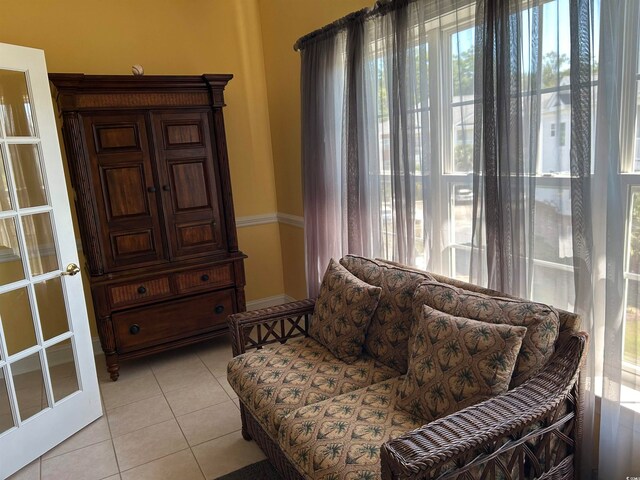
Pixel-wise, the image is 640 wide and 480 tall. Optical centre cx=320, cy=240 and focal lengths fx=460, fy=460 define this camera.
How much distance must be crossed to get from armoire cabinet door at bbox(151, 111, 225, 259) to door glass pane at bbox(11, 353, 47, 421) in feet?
3.76

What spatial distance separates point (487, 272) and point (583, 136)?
0.68 m

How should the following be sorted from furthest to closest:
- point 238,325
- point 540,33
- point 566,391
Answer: point 238,325, point 540,33, point 566,391

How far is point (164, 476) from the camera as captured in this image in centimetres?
217

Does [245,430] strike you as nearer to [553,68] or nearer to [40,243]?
[40,243]

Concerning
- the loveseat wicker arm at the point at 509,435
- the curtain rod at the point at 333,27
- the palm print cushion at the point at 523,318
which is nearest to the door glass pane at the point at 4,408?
the loveseat wicker arm at the point at 509,435

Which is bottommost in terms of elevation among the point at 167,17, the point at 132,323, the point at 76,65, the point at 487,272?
the point at 132,323

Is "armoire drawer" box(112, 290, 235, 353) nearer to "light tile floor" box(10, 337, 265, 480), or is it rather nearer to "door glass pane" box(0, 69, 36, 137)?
"light tile floor" box(10, 337, 265, 480)

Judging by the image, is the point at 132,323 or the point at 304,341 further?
the point at 132,323

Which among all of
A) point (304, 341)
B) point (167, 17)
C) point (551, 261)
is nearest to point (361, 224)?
point (304, 341)

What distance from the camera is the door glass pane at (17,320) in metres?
2.29

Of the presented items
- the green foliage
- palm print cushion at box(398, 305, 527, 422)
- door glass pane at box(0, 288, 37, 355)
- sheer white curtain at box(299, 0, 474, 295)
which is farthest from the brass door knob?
the green foliage

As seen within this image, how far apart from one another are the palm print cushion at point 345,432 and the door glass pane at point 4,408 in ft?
4.88

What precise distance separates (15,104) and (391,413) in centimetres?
231

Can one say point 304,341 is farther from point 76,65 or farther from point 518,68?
point 76,65
